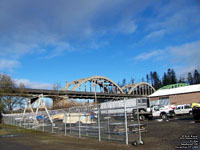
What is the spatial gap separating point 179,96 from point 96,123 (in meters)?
47.9

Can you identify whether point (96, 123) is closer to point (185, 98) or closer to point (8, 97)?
point (8, 97)

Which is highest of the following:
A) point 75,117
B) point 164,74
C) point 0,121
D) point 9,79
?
point 164,74

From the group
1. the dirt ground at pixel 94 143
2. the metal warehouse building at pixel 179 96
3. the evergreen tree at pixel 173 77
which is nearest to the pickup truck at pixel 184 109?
the dirt ground at pixel 94 143

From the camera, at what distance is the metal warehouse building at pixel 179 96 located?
175ft

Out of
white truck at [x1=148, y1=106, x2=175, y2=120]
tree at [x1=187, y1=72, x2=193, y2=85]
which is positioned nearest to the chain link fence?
white truck at [x1=148, y1=106, x2=175, y2=120]

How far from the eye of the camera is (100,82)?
126 meters

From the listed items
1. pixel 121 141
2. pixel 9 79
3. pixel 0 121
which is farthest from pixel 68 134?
pixel 9 79

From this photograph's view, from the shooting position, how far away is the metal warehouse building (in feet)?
175

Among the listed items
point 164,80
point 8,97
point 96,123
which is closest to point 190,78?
point 164,80

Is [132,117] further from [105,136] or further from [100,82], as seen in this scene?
[100,82]

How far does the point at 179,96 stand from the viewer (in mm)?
56312

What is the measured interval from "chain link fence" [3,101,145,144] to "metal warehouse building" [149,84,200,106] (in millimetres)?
42334

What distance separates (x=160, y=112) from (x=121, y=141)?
816 inches

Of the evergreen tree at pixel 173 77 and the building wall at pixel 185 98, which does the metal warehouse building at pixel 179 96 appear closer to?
the building wall at pixel 185 98
